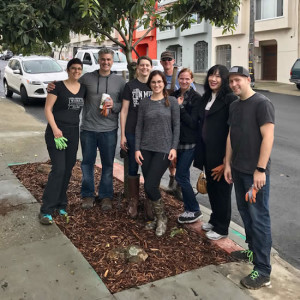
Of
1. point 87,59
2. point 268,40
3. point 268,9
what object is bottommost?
point 87,59

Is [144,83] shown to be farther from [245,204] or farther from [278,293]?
[278,293]

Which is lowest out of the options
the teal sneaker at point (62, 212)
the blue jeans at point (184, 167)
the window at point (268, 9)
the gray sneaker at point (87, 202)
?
the teal sneaker at point (62, 212)

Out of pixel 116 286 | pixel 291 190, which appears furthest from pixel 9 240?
pixel 291 190

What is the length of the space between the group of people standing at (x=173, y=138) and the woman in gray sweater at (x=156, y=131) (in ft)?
0.03

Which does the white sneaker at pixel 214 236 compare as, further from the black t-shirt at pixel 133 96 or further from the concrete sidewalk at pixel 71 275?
the black t-shirt at pixel 133 96

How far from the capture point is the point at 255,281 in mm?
3193

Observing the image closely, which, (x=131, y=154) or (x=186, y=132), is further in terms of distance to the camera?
(x=131, y=154)

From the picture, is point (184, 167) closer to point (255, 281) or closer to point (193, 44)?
point (255, 281)

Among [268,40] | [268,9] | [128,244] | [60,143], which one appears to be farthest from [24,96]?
[268,9]

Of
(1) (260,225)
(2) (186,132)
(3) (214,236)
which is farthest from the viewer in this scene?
(2) (186,132)

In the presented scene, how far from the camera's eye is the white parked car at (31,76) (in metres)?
13.6

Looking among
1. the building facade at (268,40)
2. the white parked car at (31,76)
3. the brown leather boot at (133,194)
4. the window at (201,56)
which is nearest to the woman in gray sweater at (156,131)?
the brown leather boot at (133,194)

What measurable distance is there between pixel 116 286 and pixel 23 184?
297 centimetres

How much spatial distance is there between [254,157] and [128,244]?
154cm
